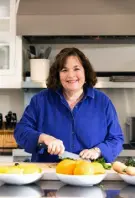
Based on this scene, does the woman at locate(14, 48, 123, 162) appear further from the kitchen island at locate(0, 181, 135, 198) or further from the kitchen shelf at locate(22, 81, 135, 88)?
the kitchen shelf at locate(22, 81, 135, 88)

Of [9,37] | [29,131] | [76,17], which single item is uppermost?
[76,17]

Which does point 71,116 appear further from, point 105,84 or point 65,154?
point 105,84

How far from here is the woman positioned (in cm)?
184

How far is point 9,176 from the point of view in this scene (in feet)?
4.21

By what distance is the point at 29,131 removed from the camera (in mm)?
1816

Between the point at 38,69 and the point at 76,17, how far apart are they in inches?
20.2

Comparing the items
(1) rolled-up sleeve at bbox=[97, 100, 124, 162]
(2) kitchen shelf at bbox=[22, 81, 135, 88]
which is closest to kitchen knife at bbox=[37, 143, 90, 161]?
(1) rolled-up sleeve at bbox=[97, 100, 124, 162]

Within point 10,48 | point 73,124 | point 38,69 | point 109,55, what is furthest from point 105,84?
point 73,124

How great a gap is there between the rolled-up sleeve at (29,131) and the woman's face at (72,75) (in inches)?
6.8

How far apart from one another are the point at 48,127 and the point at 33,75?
Result: 4.43 feet

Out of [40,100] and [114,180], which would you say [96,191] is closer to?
[114,180]

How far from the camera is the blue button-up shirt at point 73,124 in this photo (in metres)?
1.84

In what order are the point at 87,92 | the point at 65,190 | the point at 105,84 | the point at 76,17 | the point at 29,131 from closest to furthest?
the point at 65,190 → the point at 29,131 → the point at 87,92 → the point at 76,17 → the point at 105,84

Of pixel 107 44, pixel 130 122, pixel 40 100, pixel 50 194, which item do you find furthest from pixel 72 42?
pixel 50 194
